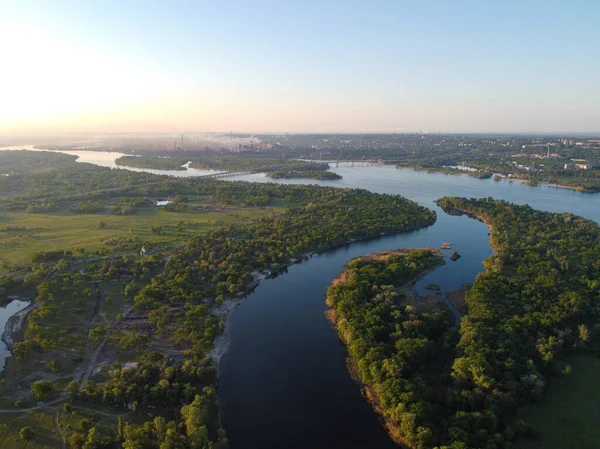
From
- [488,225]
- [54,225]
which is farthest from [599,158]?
[54,225]

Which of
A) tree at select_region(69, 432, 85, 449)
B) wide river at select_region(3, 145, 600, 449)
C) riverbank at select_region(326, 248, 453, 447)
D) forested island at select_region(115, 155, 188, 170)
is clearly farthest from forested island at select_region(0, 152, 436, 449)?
forested island at select_region(115, 155, 188, 170)

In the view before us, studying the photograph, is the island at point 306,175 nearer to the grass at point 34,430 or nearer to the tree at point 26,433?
the grass at point 34,430

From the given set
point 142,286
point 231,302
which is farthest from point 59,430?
point 142,286

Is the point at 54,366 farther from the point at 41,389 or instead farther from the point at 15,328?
the point at 15,328

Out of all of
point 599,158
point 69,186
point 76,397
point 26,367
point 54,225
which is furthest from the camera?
point 599,158

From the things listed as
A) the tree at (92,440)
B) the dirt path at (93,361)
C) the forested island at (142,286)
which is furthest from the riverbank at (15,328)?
the tree at (92,440)

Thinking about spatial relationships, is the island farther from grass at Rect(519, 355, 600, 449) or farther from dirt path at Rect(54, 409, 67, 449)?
dirt path at Rect(54, 409, 67, 449)

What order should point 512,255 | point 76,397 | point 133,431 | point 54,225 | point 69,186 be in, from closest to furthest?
point 133,431 → point 76,397 → point 512,255 → point 54,225 → point 69,186

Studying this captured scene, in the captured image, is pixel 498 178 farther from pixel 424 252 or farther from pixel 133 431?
pixel 133 431
